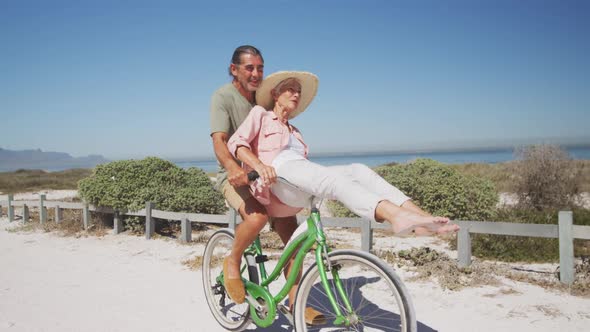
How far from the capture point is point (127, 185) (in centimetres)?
931

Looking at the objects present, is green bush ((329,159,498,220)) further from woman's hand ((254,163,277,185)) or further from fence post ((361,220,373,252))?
woman's hand ((254,163,277,185))

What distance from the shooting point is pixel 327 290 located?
7.95ft

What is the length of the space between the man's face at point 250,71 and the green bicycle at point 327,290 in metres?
1.13

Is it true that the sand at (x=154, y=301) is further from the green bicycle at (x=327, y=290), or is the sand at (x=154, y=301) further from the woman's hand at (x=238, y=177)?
the woman's hand at (x=238, y=177)

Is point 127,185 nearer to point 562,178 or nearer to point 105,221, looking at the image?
point 105,221

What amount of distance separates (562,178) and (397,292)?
10057mm

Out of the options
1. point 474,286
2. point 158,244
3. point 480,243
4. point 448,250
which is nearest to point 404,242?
point 448,250

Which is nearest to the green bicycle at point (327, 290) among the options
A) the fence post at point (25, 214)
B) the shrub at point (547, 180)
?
the shrub at point (547, 180)

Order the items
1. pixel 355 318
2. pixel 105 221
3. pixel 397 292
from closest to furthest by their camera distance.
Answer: pixel 397 292
pixel 355 318
pixel 105 221

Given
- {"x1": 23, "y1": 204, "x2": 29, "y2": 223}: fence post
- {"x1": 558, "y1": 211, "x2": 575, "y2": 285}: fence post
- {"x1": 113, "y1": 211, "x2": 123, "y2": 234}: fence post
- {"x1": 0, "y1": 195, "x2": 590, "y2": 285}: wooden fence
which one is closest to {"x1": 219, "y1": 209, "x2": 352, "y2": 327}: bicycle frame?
{"x1": 0, "y1": 195, "x2": 590, "y2": 285}: wooden fence

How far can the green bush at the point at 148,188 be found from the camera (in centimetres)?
918

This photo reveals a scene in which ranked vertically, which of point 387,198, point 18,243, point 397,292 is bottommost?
point 18,243

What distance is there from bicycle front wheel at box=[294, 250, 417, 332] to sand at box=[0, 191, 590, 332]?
3.46ft

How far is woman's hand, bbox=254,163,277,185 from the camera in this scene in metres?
2.52
